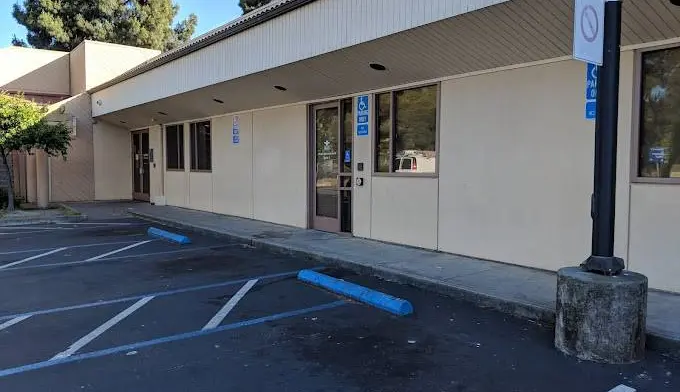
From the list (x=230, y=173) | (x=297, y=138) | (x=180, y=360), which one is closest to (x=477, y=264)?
(x=180, y=360)

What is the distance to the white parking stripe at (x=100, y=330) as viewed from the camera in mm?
4625

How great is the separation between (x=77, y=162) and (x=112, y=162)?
121cm

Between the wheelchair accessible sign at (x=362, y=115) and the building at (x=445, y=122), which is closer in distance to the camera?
the building at (x=445, y=122)

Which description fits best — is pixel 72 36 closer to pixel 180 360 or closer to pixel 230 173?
pixel 230 173

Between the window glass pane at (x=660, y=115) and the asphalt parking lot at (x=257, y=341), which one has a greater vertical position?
the window glass pane at (x=660, y=115)

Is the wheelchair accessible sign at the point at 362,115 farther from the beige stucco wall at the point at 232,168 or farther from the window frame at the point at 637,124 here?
the window frame at the point at 637,124

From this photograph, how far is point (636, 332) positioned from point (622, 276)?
45cm

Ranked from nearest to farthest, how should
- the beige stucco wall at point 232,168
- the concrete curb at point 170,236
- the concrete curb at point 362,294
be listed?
the concrete curb at point 362,294 → the concrete curb at point 170,236 → the beige stucco wall at point 232,168

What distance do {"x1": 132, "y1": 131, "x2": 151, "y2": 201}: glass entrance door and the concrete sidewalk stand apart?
9088 millimetres

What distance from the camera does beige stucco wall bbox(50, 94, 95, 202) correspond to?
1931 centimetres

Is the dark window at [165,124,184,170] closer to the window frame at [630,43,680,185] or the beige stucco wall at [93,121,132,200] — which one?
the beige stucco wall at [93,121,132,200]

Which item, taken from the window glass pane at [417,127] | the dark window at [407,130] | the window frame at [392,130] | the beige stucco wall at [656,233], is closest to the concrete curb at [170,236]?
the window frame at [392,130]

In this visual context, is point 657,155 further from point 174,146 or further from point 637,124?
point 174,146

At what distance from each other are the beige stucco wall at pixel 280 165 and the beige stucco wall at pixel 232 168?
1.01 feet
